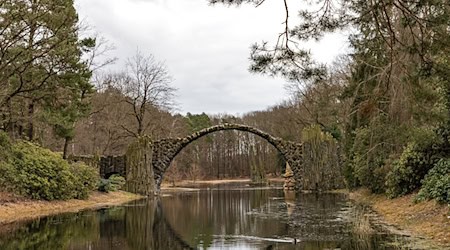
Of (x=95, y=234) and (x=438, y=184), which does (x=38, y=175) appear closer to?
(x=95, y=234)

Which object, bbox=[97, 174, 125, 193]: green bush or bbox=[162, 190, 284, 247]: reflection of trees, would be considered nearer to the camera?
bbox=[162, 190, 284, 247]: reflection of trees

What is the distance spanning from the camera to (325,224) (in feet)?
47.4

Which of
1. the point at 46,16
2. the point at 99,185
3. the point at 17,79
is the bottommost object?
the point at 99,185

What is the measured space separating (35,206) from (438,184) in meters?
13.7

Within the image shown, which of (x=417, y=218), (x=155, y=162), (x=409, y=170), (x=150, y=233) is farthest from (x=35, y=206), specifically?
(x=417, y=218)

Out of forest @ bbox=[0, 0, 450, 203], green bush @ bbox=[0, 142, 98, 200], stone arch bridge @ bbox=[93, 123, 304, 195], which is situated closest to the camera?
forest @ bbox=[0, 0, 450, 203]

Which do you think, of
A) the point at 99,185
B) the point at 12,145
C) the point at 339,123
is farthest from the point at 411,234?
the point at 339,123

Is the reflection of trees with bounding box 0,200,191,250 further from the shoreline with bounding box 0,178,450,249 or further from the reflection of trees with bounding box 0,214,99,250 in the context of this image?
the shoreline with bounding box 0,178,450,249

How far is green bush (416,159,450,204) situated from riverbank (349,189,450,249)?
0.18 meters

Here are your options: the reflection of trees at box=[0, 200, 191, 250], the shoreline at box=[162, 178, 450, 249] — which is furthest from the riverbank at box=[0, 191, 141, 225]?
the shoreline at box=[162, 178, 450, 249]

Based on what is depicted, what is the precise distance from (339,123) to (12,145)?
2353cm

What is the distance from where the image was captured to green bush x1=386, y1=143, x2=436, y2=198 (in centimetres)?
1630

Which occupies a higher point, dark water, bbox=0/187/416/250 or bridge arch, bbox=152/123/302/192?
bridge arch, bbox=152/123/302/192

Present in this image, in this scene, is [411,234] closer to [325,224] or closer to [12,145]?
[325,224]
